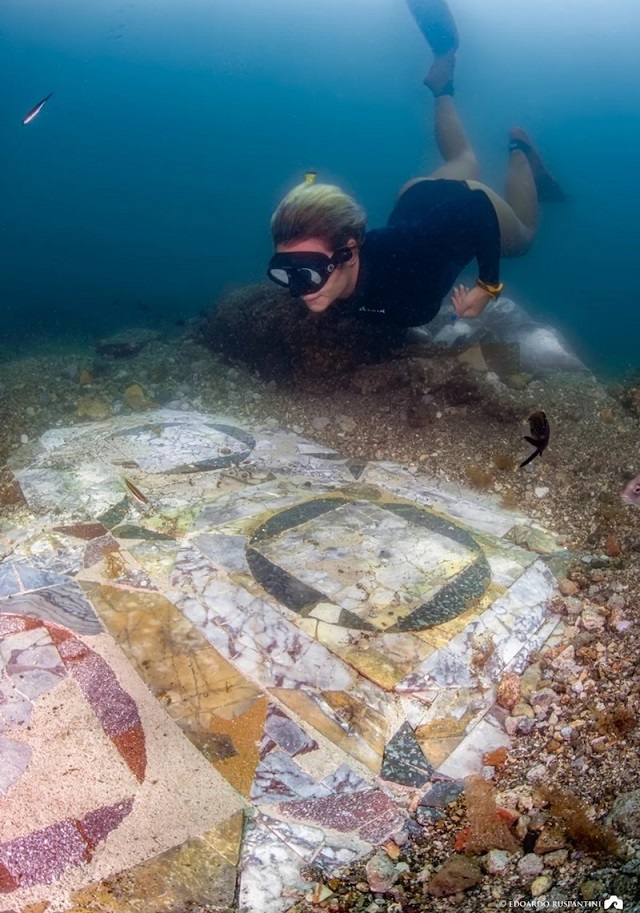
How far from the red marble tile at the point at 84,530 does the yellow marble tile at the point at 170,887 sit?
7.27ft

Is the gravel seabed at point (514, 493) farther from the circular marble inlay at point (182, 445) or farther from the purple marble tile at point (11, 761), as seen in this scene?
the purple marble tile at point (11, 761)

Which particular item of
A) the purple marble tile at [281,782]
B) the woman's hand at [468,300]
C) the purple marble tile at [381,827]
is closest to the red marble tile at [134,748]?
the purple marble tile at [281,782]

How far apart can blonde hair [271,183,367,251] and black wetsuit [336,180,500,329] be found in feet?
1.53

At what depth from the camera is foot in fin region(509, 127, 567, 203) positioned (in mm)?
9648

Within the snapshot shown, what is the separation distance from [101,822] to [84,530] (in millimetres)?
2086

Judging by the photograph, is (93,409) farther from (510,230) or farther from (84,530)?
(510,230)

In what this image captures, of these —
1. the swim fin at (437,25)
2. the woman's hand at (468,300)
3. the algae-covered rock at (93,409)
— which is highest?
the swim fin at (437,25)

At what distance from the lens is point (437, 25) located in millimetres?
11219

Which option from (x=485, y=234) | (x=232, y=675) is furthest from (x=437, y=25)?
(x=232, y=675)

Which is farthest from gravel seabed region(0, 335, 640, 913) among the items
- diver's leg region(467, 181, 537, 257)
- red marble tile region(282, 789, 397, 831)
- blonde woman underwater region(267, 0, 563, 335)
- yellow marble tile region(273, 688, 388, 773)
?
diver's leg region(467, 181, 537, 257)

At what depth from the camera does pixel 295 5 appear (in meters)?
48.0

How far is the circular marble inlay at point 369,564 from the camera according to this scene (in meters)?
3.43

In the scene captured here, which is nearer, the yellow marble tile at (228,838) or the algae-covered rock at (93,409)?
the yellow marble tile at (228,838)

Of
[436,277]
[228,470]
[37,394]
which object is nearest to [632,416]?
[436,277]
